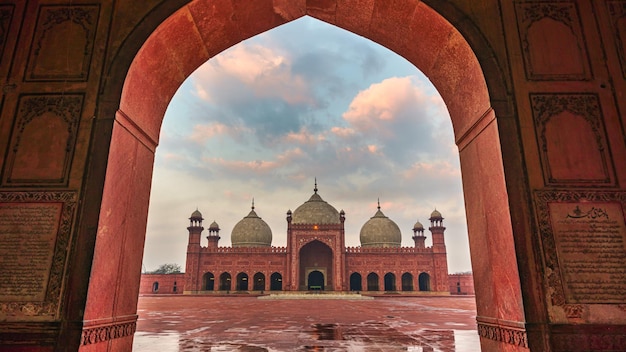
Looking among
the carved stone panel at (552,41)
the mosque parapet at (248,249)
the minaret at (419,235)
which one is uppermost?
the minaret at (419,235)

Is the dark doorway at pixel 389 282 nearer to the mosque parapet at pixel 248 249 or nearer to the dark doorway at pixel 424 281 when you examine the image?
the dark doorway at pixel 424 281

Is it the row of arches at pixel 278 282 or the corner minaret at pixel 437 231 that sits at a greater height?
the corner minaret at pixel 437 231

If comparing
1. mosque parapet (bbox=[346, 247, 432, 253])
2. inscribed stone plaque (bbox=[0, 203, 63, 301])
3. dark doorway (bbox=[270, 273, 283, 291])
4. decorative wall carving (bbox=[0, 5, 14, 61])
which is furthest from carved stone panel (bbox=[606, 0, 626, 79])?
dark doorway (bbox=[270, 273, 283, 291])

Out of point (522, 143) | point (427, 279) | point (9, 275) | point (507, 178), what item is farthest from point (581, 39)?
point (427, 279)

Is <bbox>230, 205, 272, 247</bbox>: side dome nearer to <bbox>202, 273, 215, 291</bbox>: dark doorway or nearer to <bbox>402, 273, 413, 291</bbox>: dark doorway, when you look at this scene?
<bbox>202, 273, 215, 291</bbox>: dark doorway

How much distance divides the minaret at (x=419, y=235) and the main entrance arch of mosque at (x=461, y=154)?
121ft

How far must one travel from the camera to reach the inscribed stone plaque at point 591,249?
3416 mm

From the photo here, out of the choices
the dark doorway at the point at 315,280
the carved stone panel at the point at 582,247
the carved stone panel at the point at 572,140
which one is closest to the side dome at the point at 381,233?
the dark doorway at the point at 315,280

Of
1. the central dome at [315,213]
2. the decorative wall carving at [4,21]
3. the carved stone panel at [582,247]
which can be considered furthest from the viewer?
the central dome at [315,213]

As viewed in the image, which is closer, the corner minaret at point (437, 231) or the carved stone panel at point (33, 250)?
the carved stone panel at point (33, 250)

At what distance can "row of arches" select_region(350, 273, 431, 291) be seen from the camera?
36.2m

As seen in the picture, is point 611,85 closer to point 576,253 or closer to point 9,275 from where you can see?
point 576,253

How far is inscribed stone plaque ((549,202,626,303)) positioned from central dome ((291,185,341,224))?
3232 centimetres

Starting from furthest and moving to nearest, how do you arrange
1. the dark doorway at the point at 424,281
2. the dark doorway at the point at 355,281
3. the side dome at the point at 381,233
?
1. the side dome at the point at 381,233
2. the dark doorway at the point at 424,281
3. the dark doorway at the point at 355,281
